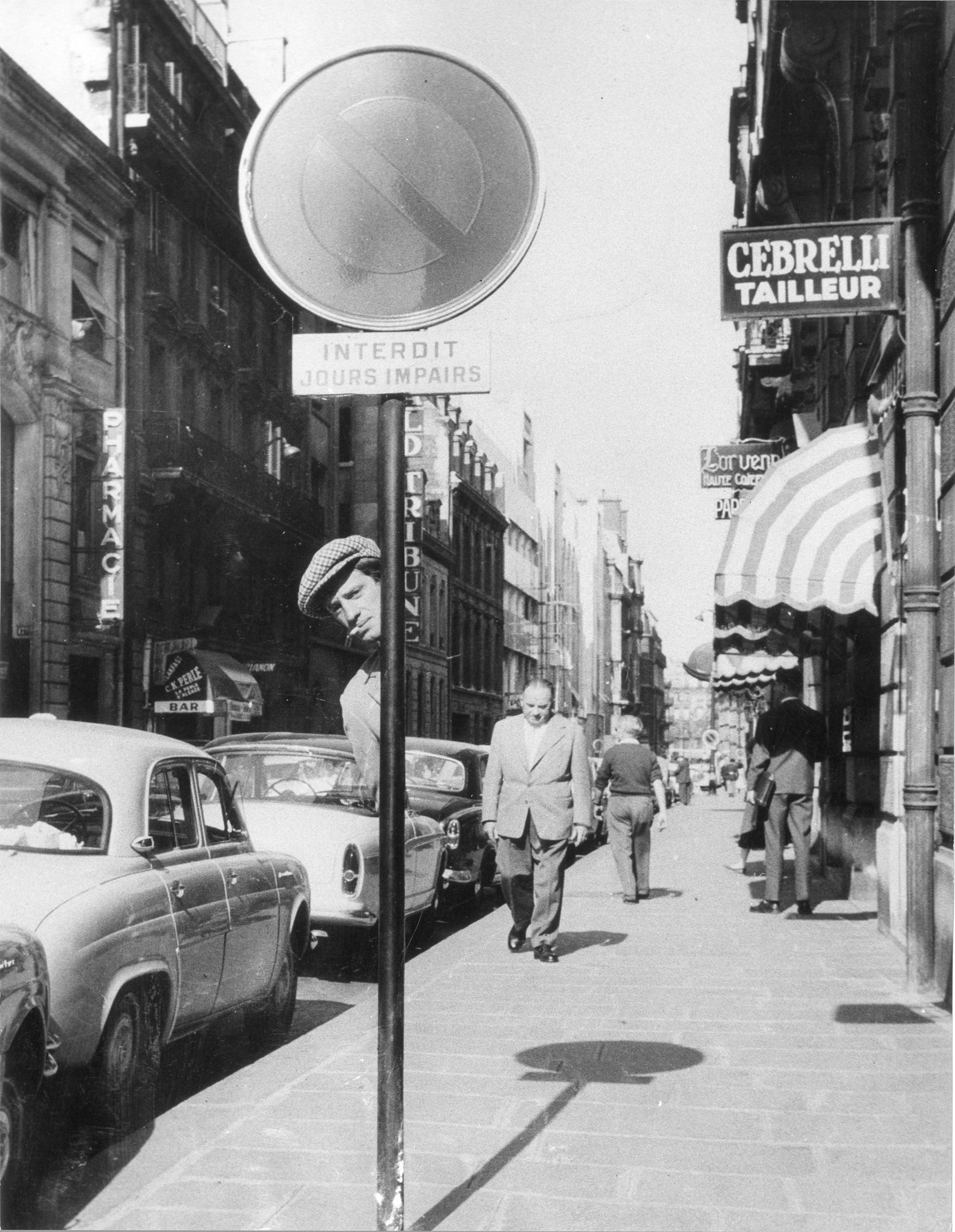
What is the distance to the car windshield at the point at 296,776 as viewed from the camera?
791cm

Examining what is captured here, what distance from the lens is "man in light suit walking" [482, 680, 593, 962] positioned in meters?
9.09

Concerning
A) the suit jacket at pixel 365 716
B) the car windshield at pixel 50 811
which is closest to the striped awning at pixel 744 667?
the suit jacket at pixel 365 716

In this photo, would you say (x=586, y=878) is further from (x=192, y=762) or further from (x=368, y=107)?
(x=368, y=107)

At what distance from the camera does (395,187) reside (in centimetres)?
377

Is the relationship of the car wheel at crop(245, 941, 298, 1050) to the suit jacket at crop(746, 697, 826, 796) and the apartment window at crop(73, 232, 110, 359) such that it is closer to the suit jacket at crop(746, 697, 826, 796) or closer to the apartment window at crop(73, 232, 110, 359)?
the apartment window at crop(73, 232, 110, 359)

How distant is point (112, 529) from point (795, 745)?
5.38 m

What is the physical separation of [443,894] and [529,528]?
99.6 feet

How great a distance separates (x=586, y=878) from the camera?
52.9 feet

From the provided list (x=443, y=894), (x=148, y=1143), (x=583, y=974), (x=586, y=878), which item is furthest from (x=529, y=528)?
(x=148, y=1143)

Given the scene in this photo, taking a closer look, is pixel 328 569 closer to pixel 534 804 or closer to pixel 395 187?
pixel 395 187

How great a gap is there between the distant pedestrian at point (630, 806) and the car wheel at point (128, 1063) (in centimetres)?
817

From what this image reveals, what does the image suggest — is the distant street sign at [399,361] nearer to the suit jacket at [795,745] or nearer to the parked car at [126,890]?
the parked car at [126,890]

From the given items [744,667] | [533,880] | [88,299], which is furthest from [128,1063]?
[744,667]

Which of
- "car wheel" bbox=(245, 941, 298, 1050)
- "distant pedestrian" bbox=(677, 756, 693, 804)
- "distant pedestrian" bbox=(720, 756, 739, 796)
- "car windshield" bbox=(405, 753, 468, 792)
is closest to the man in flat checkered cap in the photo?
"car wheel" bbox=(245, 941, 298, 1050)
